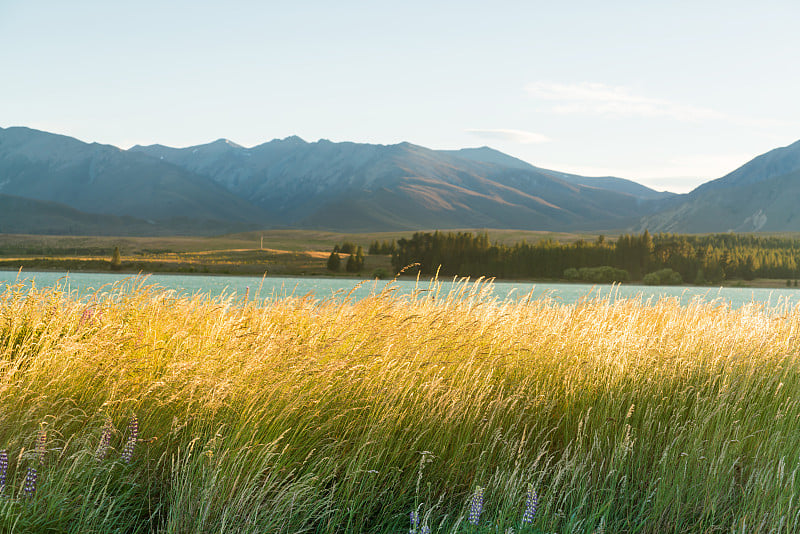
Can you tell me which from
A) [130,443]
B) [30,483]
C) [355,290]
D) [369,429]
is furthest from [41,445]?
[355,290]

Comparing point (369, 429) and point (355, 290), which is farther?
point (355, 290)

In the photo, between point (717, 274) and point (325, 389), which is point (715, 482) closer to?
point (325, 389)

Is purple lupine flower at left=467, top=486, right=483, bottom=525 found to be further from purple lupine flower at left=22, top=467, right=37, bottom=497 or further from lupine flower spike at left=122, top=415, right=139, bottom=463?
purple lupine flower at left=22, top=467, right=37, bottom=497

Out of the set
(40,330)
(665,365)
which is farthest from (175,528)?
(665,365)

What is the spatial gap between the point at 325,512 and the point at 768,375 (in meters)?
5.53

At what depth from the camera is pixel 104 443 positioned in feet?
14.9

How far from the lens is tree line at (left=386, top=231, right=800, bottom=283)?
13425cm

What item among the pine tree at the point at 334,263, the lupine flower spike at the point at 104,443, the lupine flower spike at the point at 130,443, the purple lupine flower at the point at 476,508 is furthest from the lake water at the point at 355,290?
the pine tree at the point at 334,263

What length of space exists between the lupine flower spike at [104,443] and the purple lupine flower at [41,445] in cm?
34

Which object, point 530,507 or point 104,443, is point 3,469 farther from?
point 530,507

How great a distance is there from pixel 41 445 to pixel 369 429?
92.6 inches

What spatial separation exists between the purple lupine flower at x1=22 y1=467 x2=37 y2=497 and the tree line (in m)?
125

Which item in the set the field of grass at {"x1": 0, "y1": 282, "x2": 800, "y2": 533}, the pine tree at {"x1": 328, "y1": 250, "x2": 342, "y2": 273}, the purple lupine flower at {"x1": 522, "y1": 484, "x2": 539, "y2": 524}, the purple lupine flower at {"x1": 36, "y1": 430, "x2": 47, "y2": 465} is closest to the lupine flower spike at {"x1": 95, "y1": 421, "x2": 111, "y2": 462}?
the field of grass at {"x1": 0, "y1": 282, "x2": 800, "y2": 533}

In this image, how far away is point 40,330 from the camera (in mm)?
6246
